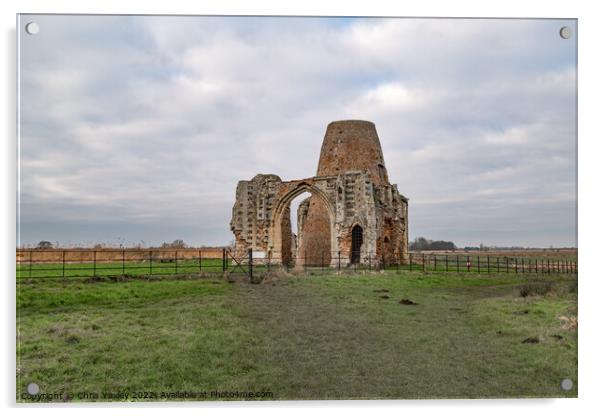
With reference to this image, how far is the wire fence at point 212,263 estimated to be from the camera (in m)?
9.28

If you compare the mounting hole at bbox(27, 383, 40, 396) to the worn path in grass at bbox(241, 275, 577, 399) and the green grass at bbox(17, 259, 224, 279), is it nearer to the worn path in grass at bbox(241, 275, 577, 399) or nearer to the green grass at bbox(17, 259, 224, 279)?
the green grass at bbox(17, 259, 224, 279)

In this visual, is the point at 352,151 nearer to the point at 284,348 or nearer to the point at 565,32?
the point at 565,32

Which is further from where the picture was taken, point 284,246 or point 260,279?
point 284,246

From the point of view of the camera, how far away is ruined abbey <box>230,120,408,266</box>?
21594mm

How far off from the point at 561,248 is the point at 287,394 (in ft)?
16.4

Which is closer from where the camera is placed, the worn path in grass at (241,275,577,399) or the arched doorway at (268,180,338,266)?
the worn path in grass at (241,275,577,399)

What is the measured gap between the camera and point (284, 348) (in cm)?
763

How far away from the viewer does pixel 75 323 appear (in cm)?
810

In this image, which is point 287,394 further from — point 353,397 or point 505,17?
point 505,17

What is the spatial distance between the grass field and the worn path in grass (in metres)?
0.02

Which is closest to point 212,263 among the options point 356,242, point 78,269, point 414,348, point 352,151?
point 78,269

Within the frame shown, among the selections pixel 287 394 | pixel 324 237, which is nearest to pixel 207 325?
pixel 287 394

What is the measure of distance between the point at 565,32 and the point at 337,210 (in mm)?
14712

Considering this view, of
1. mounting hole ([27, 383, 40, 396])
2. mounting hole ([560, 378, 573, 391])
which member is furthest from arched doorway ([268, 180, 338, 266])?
mounting hole ([27, 383, 40, 396])
